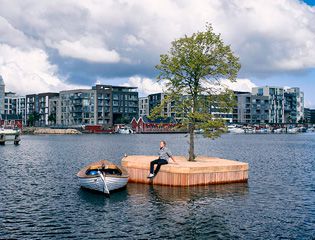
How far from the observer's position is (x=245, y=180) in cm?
3538

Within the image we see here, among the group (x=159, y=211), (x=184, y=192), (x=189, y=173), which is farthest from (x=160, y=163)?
(x=159, y=211)

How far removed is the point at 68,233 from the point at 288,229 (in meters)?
11.3

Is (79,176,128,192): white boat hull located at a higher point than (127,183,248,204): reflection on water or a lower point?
higher

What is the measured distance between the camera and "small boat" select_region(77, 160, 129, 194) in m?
29.4

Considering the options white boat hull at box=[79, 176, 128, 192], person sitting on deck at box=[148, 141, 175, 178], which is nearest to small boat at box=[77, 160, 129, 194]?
white boat hull at box=[79, 176, 128, 192]

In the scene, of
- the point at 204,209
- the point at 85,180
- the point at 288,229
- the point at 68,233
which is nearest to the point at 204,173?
the point at 204,209

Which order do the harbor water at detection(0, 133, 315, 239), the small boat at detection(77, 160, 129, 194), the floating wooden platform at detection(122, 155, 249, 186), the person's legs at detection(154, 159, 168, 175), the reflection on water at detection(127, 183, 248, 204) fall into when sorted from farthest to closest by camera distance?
the person's legs at detection(154, 159, 168, 175), the floating wooden platform at detection(122, 155, 249, 186), the small boat at detection(77, 160, 129, 194), the reflection on water at detection(127, 183, 248, 204), the harbor water at detection(0, 133, 315, 239)

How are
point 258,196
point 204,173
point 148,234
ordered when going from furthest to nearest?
point 204,173 < point 258,196 < point 148,234

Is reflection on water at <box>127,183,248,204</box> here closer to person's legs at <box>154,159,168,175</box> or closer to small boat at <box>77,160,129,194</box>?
small boat at <box>77,160,129,194</box>

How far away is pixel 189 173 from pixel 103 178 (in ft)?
21.6

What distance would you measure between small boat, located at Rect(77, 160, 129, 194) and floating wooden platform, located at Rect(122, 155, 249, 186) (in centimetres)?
188

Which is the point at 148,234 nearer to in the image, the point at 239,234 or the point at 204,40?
the point at 239,234

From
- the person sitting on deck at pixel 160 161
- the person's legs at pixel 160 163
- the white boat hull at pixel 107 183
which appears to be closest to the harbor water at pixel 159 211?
the white boat hull at pixel 107 183

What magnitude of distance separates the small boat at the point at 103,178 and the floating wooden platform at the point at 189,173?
6.18 feet
